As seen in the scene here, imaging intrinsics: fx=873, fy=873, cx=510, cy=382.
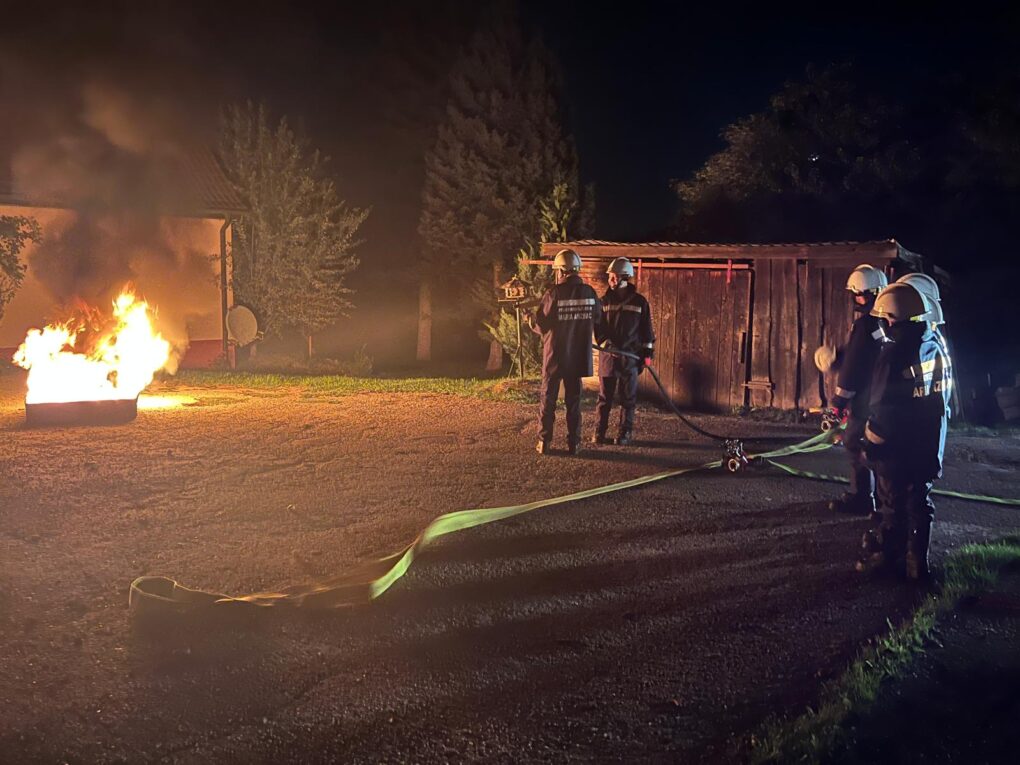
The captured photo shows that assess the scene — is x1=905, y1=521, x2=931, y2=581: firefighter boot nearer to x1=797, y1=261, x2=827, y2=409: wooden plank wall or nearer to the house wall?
x1=797, y1=261, x2=827, y2=409: wooden plank wall

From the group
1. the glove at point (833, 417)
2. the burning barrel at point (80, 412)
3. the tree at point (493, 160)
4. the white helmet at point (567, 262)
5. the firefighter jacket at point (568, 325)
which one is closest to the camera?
the glove at point (833, 417)

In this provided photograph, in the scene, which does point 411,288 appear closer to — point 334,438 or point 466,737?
point 334,438

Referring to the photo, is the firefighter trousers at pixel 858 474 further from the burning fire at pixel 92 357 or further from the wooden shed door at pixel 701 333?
the burning fire at pixel 92 357

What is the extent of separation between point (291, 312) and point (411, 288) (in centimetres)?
1246

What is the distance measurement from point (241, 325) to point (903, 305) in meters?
18.2

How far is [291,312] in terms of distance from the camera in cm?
2272

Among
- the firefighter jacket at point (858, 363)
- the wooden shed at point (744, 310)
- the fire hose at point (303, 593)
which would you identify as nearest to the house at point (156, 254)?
the wooden shed at point (744, 310)

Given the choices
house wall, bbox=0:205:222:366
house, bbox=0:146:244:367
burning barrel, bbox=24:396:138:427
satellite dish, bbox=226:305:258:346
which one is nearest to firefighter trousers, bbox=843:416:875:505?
burning barrel, bbox=24:396:138:427

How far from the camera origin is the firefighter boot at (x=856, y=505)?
708 cm

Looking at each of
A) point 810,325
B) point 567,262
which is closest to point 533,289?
point 810,325

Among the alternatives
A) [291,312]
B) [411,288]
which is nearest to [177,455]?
[291,312]

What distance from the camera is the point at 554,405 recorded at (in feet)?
30.5

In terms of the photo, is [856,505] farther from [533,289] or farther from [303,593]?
[533,289]

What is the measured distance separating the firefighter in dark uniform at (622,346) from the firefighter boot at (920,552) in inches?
185
